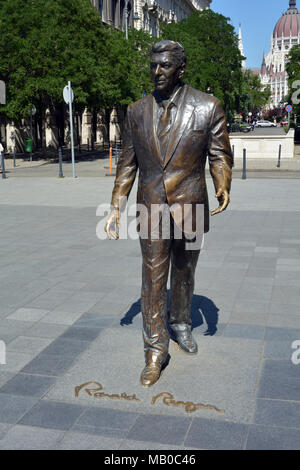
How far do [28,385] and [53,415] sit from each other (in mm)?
528

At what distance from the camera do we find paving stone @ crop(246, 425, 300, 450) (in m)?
3.26

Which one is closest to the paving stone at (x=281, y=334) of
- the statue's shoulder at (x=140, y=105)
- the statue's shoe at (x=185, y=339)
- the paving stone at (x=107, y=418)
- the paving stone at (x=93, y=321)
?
the statue's shoe at (x=185, y=339)

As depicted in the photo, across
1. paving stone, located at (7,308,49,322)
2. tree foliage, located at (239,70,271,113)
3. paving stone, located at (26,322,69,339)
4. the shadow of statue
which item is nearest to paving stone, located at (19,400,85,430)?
paving stone, located at (26,322,69,339)

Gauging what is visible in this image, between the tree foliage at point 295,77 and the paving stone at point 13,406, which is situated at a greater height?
the tree foliage at point 295,77

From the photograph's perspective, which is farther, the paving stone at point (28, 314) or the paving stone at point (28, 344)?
the paving stone at point (28, 314)

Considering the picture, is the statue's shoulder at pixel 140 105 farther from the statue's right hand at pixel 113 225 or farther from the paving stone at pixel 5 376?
the paving stone at pixel 5 376

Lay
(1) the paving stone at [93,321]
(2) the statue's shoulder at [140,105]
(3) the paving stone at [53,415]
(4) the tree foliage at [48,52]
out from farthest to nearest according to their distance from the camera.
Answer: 1. (4) the tree foliage at [48,52]
2. (1) the paving stone at [93,321]
3. (2) the statue's shoulder at [140,105]
4. (3) the paving stone at [53,415]

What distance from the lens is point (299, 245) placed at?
8570 millimetres

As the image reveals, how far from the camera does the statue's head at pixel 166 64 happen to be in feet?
12.8

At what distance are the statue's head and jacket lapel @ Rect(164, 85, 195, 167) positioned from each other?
185 millimetres

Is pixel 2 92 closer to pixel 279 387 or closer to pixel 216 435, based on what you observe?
pixel 279 387

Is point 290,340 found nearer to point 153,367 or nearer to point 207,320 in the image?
point 207,320

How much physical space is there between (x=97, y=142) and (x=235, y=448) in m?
47.5

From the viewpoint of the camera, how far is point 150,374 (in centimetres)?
407
